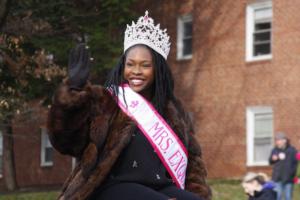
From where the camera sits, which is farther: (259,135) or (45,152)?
(45,152)

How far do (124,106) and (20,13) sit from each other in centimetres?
1559

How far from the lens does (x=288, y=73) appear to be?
24.1 m

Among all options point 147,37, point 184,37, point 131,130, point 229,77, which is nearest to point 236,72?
point 229,77

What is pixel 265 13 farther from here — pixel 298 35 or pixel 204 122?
pixel 204 122

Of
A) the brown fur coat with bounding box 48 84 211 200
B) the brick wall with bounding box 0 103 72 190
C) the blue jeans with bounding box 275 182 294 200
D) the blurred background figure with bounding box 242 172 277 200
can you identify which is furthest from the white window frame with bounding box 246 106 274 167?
the brown fur coat with bounding box 48 84 211 200

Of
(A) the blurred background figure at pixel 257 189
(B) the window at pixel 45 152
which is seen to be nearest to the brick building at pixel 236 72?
(B) the window at pixel 45 152

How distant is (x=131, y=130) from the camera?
4348 mm

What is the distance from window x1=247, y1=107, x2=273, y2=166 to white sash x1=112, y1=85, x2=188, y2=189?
20089mm

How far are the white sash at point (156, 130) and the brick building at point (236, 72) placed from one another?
17.8 metres

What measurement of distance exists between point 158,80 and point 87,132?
24.3 inches

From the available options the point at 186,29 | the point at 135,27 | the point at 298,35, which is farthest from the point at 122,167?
the point at 186,29

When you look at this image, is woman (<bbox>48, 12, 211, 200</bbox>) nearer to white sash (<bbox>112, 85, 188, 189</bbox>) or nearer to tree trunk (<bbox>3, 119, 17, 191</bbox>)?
white sash (<bbox>112, 85, 188, 189</bbox>)

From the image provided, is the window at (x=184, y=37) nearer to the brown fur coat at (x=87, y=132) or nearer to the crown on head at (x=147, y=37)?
the crown on head at (x=147, y=37)

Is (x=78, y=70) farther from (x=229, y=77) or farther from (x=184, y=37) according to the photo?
(x=184, y=37)
